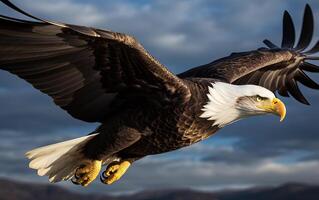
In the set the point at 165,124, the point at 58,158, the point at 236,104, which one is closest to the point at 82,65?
the point at 165,124

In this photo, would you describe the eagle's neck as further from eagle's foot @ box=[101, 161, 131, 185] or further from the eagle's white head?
eagle's foot @ box=[101, 161, 131, 185]

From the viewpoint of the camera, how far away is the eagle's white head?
22.3ft

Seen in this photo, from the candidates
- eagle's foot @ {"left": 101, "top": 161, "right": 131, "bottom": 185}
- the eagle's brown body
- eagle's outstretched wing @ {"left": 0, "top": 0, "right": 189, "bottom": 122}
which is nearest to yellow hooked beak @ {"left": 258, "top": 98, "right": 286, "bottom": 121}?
the eagle's brown body

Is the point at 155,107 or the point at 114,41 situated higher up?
the point at 114,41

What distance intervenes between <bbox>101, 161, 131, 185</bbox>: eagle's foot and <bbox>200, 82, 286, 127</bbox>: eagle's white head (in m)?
0.96

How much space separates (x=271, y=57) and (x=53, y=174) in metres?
2.96

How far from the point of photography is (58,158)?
282 inches

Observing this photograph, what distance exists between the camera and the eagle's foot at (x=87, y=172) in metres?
7.00

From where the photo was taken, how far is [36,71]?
21.4 feet

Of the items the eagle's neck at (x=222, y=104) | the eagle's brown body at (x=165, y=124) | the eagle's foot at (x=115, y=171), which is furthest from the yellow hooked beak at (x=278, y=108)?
the eagle's foot at (x=115, y=171)

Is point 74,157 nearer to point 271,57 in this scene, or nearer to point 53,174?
point 53,174

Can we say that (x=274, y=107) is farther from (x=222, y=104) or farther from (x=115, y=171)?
(x=115, y=171)

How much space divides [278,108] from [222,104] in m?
0.55

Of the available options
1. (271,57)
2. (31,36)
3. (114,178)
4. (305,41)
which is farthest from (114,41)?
(305,41)
